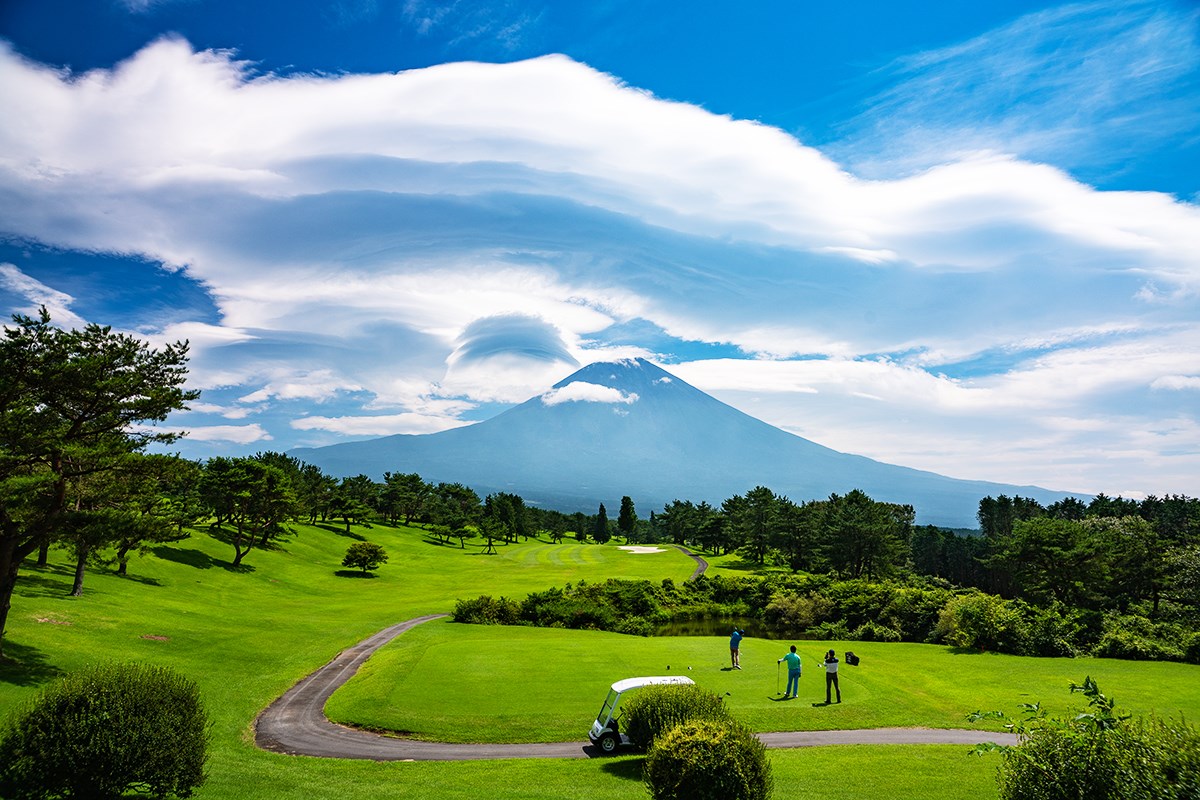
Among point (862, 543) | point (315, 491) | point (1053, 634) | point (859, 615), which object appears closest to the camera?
point (1053, 634)

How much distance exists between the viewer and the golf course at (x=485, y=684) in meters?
17.1

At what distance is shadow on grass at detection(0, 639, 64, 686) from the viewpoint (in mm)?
21766

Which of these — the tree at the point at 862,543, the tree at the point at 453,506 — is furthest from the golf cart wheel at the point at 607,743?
the tree at the point at 453,506

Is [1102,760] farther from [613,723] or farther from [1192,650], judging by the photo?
[1192,650]

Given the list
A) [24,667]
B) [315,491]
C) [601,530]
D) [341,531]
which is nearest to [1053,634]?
[24,667]

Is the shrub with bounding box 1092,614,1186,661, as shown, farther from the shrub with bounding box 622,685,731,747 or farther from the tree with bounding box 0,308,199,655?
the tree with bounding box 0,308,199,655

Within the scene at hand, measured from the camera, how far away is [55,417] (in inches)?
925

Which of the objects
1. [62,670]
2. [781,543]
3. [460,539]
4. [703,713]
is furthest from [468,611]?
[460,539]

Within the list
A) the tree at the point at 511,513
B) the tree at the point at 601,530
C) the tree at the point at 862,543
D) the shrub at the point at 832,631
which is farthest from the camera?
the tree at the point at 601,530

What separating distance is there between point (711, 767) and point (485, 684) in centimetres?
1708

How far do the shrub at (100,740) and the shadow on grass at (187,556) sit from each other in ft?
186

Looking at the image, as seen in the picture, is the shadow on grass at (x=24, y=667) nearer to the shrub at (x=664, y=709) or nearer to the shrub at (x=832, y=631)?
the shrub at (x=664, y=709)

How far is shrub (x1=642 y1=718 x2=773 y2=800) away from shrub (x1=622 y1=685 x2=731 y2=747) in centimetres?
310

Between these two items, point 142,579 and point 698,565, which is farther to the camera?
point 698,565
